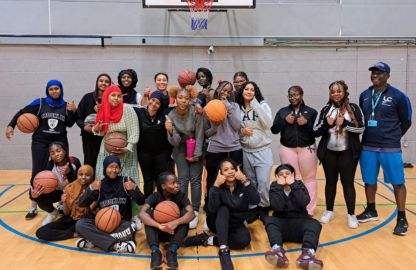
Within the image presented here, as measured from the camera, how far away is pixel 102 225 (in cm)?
357

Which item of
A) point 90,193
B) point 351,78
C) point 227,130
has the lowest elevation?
point 90,193

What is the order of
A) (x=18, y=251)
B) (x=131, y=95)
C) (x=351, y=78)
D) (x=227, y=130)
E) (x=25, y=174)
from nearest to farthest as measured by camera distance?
1. (x=18, y=251)
2. (x=227, y=130)
3. (x=131, y=95)
4. (x=25, y=174)
5. (x=351, y=78)

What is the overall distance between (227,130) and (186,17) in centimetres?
421

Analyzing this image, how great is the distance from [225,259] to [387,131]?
2.31m

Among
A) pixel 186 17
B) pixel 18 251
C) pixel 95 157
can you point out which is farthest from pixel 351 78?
pixel 18 251

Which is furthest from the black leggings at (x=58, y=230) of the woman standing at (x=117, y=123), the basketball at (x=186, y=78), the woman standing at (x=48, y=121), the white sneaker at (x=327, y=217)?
the white sneaker at (x=327, y=217)

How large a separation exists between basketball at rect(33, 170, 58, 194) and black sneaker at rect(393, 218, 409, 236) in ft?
12.8

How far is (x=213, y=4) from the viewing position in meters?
6.99

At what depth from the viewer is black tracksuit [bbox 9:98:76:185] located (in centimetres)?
445

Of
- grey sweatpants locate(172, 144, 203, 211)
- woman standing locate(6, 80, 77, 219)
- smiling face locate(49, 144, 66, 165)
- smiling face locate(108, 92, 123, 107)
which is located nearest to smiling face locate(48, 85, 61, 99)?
woman standing locate(6, 80, 77, 219)

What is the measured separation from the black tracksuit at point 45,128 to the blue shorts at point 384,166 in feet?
12.0

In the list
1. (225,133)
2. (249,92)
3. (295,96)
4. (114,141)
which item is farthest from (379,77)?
(114,141)

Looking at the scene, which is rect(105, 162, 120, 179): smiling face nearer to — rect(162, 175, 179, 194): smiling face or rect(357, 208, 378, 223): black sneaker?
rect(162, 175, 179, 194): smiling face

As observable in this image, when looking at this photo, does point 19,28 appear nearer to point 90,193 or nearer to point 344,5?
point 90,193
